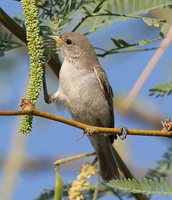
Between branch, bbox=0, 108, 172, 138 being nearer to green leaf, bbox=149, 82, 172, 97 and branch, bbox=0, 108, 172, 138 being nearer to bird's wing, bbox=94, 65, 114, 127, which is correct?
green leaf, bbox=149, 82, 172, 97

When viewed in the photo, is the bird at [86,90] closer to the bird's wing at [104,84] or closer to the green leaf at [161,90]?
the bird's wing at [104,84]

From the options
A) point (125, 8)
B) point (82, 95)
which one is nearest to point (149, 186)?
point (125, 8)

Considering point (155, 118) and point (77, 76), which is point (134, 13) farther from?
point (77, 76)

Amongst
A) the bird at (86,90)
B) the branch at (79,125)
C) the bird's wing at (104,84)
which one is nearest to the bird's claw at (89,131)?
the branch at (79,125)

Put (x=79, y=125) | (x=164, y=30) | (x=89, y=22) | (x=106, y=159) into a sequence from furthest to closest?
1. (x=106, y=159)
2. (x=89, y=22)
3. (x=164, y=30)
4. (x=79, y=125)

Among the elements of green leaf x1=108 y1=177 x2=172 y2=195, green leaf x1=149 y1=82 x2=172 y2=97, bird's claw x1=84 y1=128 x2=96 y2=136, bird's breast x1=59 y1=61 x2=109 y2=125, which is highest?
bird's breast x1=59 y1=61 x2=109 y2=125

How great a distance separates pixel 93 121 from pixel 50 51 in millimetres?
1636

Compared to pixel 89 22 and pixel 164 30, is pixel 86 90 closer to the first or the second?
pixel 89 22

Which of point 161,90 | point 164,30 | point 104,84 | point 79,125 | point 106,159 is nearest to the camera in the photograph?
point 79,125

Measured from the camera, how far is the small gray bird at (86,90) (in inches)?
149

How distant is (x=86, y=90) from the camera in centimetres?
388

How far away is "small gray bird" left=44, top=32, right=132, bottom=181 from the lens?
3.78 metres

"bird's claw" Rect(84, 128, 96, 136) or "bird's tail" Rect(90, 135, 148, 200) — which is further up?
"bird's claw" Rect(84, 128, 96, 136)

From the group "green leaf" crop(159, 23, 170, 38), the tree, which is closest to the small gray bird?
the tree
